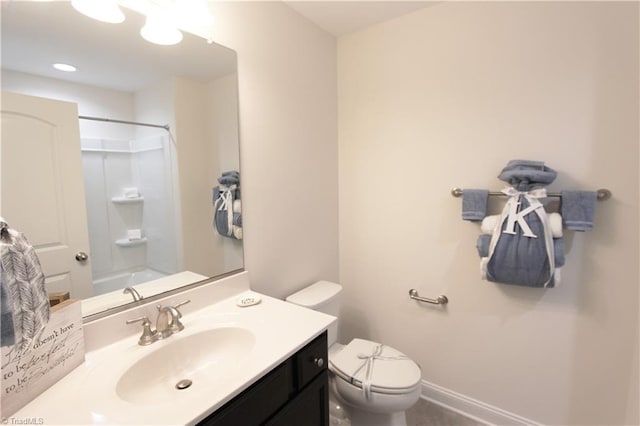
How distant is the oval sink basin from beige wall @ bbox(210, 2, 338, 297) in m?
0.44

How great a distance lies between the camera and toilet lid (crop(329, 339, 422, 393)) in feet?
4.46

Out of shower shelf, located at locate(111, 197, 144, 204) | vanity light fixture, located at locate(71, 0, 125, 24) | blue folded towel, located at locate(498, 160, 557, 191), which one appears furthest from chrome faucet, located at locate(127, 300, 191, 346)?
blue folded towel, located at locate(498, 160, 557, 191)

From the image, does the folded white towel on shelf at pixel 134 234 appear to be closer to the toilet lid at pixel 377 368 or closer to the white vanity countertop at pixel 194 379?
the white vanity countertop at pixel 194 379

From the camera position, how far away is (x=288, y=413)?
0.96 m

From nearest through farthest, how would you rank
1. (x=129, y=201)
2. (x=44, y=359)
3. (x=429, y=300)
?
1. (x=44, y=359)
2. (x=129, y=201)
3. (x=429, y=300)

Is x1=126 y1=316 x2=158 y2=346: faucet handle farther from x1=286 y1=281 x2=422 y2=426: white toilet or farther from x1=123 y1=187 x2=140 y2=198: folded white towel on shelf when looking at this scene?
x1=286 y1=281 x2=422 y2=426: white toilet

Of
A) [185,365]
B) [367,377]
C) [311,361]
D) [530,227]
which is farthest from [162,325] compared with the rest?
[530,227]

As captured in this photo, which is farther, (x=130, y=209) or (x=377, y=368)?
(x=377, y=368)

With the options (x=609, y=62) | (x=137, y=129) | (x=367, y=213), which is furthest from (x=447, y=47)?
(x=137, y=129)

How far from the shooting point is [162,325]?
3.39ft

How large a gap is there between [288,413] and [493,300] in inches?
49.1
